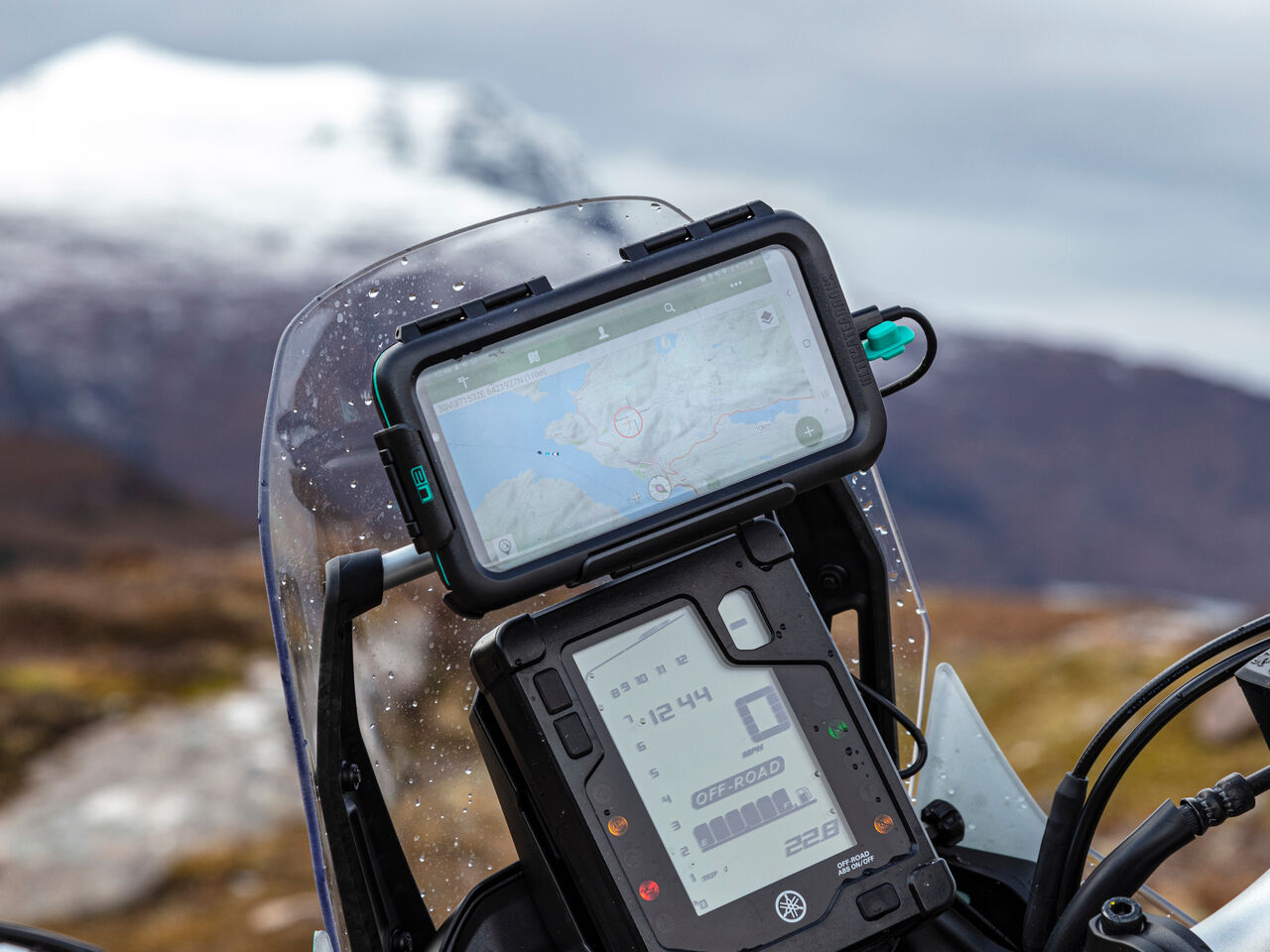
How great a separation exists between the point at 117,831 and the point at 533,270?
337 inches

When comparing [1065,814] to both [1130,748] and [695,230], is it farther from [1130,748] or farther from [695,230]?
[695,230]

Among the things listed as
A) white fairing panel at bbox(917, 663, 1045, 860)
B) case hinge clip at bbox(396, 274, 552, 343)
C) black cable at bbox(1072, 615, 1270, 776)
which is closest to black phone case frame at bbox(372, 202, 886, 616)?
case hinge clip at bbox(396, 274, 552, 343)

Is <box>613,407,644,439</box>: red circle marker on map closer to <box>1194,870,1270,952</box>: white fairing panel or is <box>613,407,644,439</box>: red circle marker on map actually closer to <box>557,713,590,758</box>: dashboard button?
<box>557,713,590,758</box>: dashboard button

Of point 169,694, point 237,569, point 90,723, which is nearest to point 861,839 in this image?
point 90,723

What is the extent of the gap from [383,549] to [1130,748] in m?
0.82

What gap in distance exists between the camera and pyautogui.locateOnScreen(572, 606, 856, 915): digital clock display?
1138mm

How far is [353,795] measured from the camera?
128 cm

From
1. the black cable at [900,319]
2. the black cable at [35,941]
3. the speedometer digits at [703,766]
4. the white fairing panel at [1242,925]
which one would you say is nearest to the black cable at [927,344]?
the black cable at [900,319]

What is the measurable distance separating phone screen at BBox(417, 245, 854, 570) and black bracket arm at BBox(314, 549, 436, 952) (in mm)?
175

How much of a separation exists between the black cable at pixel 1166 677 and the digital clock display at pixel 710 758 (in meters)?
0.28

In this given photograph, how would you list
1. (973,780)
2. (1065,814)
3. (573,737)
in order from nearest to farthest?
(573,737)
(1065,814)
(973,780)

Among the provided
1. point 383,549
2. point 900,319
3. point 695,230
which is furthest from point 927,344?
point 383,549

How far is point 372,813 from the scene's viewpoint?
1299 mm

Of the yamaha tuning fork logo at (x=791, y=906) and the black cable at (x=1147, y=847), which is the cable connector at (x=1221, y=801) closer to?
the black cable at (x=1147, y=847)
